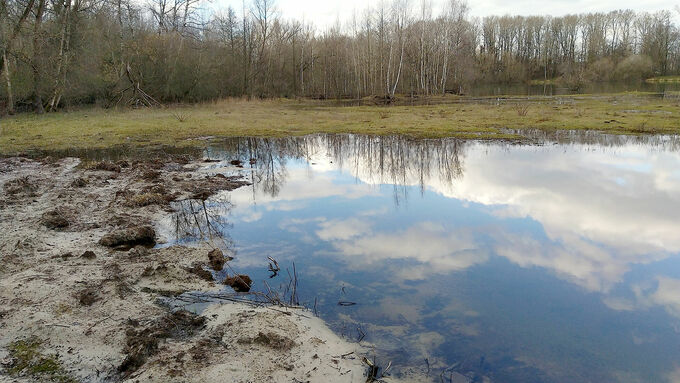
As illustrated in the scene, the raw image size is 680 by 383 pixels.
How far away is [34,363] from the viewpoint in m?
3.76

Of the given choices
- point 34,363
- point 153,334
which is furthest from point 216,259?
point 34,363

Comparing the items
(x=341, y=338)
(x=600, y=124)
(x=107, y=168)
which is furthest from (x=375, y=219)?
(x=600, y=124)

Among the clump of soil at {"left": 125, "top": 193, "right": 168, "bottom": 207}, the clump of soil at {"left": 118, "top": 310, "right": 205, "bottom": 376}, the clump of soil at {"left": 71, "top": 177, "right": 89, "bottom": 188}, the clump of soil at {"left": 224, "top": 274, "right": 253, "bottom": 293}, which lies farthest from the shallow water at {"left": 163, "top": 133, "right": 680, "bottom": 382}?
the clump of soil at {"left": 71, "top": 177, "right": 89, "bottom": 188}

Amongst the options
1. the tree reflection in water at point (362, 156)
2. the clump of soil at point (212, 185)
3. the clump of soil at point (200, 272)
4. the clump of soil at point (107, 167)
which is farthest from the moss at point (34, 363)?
the clump of soil at point (107, 167)

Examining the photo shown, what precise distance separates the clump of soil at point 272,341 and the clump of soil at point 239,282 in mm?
1186

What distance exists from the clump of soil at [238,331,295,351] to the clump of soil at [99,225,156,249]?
343 centimetres

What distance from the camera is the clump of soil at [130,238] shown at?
262 inches

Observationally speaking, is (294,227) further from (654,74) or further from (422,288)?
(654,74)

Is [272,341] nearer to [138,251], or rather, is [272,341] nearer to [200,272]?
[200,272]

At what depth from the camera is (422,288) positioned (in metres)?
5.35

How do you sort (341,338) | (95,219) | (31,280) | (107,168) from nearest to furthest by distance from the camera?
(341,338) → (31,280) → (95,219) → (107,168)

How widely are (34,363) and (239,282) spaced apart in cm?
211

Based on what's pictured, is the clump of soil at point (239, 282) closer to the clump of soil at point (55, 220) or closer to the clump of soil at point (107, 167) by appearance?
the clump of soil at point (55, 220)

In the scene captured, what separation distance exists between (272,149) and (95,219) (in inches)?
352
